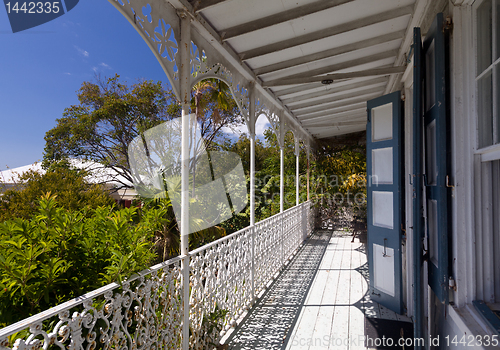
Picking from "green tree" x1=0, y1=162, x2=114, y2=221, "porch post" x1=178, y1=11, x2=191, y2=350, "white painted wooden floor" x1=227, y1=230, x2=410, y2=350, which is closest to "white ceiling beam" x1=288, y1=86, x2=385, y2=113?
"white painted wooden floor" x1=227, y1=230, x2=410, y2=350

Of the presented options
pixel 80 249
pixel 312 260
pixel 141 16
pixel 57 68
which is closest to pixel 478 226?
pixel 80 249

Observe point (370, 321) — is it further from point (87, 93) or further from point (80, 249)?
point (87, 93)

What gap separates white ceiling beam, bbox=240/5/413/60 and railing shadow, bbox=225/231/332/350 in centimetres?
291

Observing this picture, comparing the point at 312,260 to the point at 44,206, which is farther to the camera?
the point at 312,260

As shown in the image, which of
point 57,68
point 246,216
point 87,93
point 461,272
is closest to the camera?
point 461,272

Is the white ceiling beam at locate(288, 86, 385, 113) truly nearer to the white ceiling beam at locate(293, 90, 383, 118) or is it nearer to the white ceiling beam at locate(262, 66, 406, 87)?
the white ceiling beam at locate(293, 90, 383, 118)

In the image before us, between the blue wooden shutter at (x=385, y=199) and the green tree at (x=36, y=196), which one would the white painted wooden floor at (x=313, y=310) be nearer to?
the blue wooden shutter at (x=385, y=199)

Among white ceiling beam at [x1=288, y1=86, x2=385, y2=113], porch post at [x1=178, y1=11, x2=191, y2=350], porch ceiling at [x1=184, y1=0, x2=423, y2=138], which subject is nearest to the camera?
porch post at [x1=178, y1=11, x2=191, y2=350]

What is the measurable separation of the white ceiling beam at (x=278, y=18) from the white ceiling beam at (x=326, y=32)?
42 cm

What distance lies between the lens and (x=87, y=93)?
40.1ft

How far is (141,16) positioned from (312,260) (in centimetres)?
476

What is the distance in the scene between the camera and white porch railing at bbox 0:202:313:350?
3.74 ft

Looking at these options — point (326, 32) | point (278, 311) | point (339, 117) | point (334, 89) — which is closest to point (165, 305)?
point (278, 311)

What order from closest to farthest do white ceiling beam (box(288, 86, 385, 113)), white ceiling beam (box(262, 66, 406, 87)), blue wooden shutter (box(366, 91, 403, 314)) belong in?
white ceiling beam (box(262, 66, 406, 87)) → blue wooden shutter (box(366, 91, 403, 314)) → white ceiling beam (box(288, 86, 385, 113))
